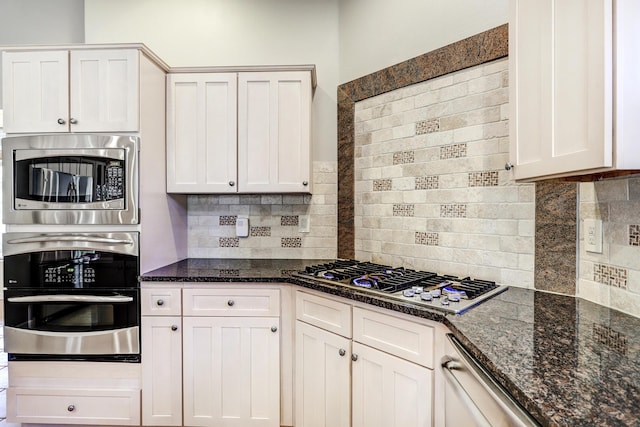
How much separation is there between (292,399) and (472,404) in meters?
1.24

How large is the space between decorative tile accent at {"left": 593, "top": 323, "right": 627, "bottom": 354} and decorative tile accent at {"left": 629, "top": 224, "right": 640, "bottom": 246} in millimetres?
326

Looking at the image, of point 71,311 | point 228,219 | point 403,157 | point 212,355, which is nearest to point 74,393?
point 71,311

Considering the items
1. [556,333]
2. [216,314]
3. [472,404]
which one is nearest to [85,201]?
[216,314]

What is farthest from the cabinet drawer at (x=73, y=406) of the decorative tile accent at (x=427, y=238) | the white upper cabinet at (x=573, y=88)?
the white upper cabinet at (x=573, y=88)

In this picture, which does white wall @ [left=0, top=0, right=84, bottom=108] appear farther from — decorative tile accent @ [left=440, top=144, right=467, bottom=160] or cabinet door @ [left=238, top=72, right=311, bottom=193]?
decorative tile accent @ [left=440, top=144, right=467, bottom=160]

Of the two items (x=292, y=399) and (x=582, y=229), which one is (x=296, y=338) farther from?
(x=582, y=229)

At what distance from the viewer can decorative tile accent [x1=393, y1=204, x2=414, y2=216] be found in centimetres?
212

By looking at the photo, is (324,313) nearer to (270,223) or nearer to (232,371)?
(232,371)

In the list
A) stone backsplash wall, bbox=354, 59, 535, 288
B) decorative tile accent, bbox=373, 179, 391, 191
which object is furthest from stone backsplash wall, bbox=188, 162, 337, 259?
decorative tile accent, bbox=373, 179, 391, 191

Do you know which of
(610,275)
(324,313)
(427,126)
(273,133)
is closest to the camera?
(610,275)

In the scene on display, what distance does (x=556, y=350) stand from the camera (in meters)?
0.94

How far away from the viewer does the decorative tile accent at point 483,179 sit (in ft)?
5.75

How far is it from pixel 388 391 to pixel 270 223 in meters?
1.46

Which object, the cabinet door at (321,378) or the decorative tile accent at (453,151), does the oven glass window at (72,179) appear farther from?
the decorative tile accent at (453,151)
